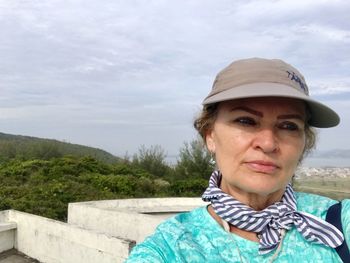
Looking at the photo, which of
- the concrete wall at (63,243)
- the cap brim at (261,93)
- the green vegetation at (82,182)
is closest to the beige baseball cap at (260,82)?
the cap brim at (261,93)

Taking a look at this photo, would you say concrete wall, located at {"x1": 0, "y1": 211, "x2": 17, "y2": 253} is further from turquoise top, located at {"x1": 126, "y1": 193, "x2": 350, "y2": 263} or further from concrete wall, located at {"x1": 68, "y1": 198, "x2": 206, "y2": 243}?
turquoise top, located at {"x1": 126, "y1": 193, "x2": 350, "y2": 263}

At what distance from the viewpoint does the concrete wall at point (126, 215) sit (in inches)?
273

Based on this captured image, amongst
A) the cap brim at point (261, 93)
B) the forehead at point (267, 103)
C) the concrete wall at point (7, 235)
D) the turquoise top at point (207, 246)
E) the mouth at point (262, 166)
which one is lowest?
the concrete wall at point (7, 235)

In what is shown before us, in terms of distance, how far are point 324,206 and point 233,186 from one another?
354mm

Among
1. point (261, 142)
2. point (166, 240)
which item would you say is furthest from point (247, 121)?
point (166, 240)

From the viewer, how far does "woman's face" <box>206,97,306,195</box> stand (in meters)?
1.38

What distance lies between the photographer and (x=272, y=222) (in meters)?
1.43

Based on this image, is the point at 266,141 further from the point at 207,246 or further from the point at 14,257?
the point at 14,257

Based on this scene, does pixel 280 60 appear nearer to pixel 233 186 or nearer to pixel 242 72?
pixel 242 72

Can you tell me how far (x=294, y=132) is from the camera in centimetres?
143

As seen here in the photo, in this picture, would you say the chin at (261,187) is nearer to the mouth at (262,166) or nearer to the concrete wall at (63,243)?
the mouth at (262,166)

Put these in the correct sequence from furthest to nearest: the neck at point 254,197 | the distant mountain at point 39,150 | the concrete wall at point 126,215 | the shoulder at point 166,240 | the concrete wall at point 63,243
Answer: the distant mountain at point 39,150 → the concrete wall at point 126,215 → the concrete wall at point 63,243 → the neck at point 254,197 → the shoulder at point 166,240

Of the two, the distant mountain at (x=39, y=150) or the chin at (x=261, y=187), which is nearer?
the chin at (x=261, y=187)

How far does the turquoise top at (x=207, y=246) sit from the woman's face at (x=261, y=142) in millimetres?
171
